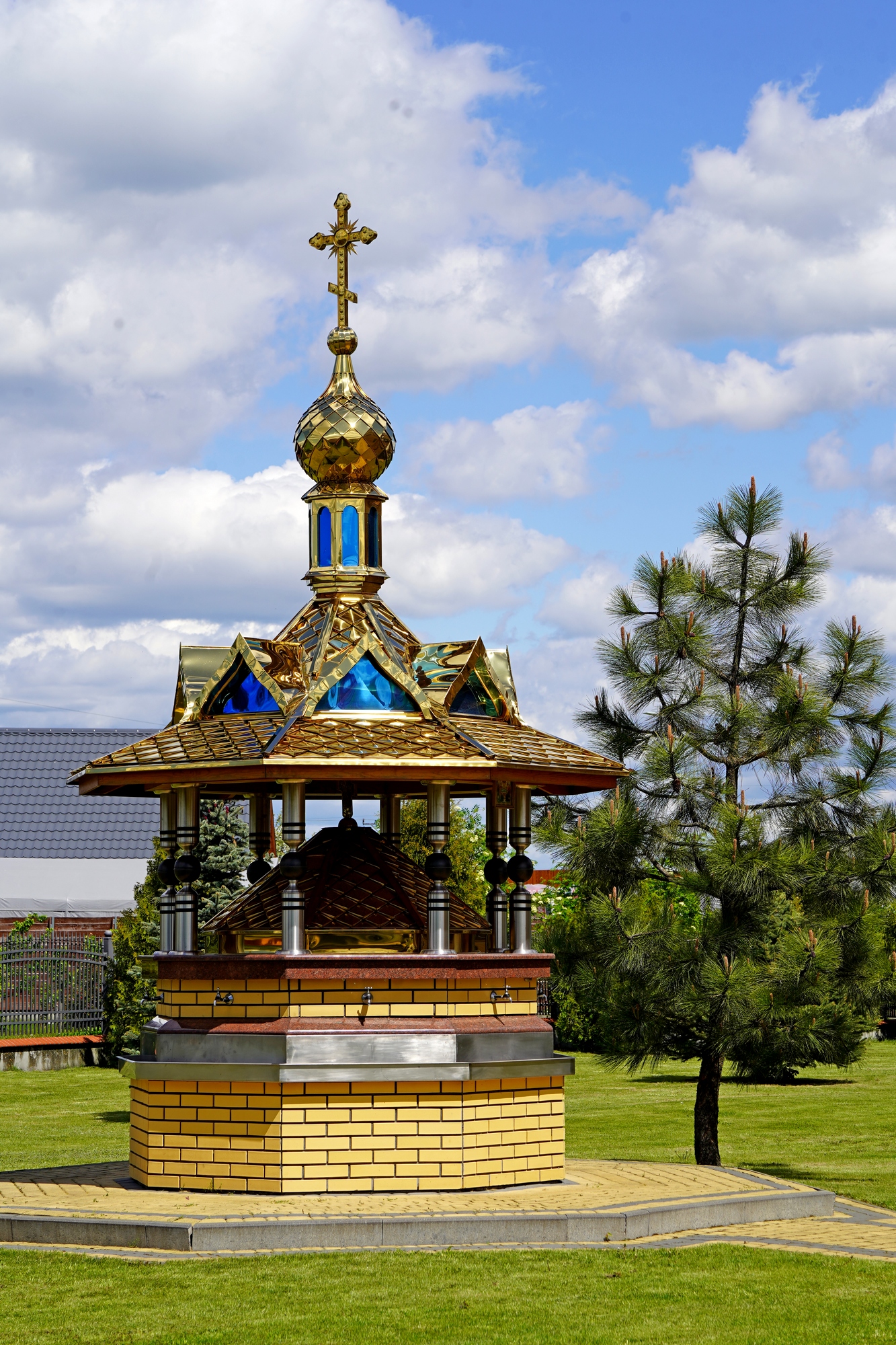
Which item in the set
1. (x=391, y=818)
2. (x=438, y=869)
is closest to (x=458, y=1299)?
(x=438, y=869)

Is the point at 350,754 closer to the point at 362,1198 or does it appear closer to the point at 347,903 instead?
the point at 347,903

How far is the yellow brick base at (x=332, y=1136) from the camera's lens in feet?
37.0

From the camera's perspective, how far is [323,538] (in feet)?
44.1

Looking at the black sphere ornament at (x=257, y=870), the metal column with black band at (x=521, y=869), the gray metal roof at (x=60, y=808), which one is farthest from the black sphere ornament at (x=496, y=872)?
the gray metal roof at (x=60, y=808)

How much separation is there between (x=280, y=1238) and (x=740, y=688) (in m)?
7.13

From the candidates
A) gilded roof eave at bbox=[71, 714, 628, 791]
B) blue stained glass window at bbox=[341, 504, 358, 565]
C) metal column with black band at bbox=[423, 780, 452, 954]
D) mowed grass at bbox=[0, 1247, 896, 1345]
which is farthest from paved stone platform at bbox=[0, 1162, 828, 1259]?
blue stained glass window at bbox=[341, 504, 358, 565]

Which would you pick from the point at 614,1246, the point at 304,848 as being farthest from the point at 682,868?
the point at 614,1246

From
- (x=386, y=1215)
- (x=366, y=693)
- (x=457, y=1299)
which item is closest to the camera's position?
(x=457, y=1299)

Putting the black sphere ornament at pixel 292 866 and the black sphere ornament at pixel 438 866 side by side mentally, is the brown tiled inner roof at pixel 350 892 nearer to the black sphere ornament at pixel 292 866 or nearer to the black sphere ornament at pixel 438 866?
the black sphere ornament at pixel 292 866

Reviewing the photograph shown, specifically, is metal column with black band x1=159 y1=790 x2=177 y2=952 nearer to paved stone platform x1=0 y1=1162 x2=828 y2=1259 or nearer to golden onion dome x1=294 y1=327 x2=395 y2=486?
paved stone platform x1=0 y1=1162 x2=828 y2=1259

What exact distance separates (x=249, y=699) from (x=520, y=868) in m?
2.41

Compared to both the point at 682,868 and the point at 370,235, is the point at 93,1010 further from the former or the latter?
the point at 370,235

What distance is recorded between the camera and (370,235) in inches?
545

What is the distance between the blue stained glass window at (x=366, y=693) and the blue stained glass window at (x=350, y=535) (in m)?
1.38
